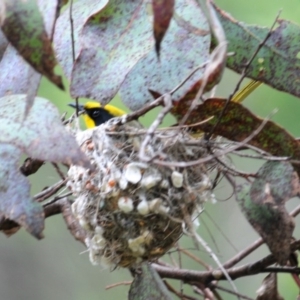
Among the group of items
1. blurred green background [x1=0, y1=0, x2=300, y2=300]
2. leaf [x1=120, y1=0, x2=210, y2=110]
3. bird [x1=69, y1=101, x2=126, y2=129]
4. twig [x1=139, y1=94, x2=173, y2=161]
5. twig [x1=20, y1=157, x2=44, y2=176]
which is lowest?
blurred green background [x1=0, y1=0, x2=300, y2=300]

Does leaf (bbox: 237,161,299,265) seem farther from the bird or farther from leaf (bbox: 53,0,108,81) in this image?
the bird

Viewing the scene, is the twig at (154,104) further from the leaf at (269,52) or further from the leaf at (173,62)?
the leaf at (269,52)

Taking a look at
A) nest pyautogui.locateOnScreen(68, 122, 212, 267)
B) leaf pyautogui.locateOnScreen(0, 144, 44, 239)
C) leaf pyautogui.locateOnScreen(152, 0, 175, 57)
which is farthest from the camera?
nest pyautogui.locateOnScreen(68, 122, 212, 267)

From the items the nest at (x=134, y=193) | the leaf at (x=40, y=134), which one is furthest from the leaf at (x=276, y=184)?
the leaf at (x=40, y=134)

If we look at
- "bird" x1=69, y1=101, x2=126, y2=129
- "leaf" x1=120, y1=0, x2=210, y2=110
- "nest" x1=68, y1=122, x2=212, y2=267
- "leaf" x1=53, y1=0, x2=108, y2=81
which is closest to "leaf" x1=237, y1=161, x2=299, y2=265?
"nest" x1=68, y1=122, x2=212, y2=267

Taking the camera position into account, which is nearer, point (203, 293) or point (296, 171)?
point (296, 171)

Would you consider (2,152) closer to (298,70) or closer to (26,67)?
(26,67)

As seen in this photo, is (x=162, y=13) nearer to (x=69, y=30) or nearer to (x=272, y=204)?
(x=272, y=204)

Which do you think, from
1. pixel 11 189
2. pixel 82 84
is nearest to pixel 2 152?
pixel 11 189
